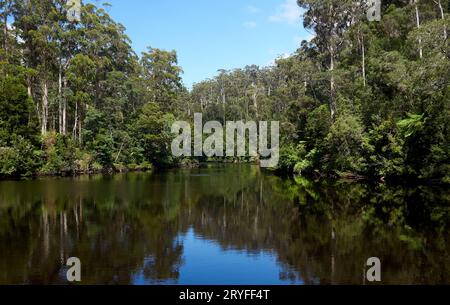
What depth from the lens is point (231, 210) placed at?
20344 mm

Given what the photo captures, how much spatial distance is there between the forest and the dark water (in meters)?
6.34

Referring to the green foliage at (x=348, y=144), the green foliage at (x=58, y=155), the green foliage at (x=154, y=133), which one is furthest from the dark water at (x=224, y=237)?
the green foliage at (x=154, y=133)

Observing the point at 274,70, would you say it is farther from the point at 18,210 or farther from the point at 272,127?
the point at 18,210

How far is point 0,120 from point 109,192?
1739cm

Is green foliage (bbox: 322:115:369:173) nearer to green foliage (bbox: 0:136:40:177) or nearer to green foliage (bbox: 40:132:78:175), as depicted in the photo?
green foliage (bbox: 40:132:78:175)

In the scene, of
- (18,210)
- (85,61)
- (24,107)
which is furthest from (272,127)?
(18,210)

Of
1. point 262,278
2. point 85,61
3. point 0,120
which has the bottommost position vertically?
point 262,278

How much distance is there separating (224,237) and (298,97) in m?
35.1

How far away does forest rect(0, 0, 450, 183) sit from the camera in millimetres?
28625

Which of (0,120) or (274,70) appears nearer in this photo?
(0,120)

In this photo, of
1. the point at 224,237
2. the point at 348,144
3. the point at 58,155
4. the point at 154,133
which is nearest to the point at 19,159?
the point at 58,155

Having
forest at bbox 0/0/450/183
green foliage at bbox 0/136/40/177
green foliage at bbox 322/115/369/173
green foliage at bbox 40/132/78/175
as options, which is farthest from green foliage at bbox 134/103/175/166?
green foliage at bbox 322/115/369/173

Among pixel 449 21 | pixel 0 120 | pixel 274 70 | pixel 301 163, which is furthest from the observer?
pixel 274 70

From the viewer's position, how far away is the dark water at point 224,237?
10.0m
